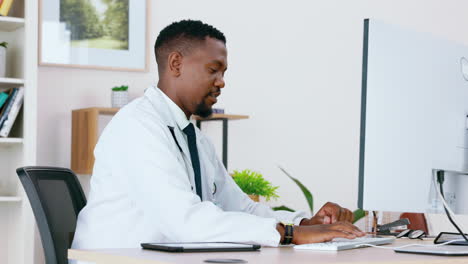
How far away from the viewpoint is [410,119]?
64.5 inches

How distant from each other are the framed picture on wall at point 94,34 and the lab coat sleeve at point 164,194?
2225 millimetres

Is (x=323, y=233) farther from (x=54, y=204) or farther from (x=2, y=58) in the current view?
(x=2, y=58)

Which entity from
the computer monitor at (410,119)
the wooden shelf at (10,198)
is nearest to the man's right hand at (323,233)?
the computer monitor at (410,119)

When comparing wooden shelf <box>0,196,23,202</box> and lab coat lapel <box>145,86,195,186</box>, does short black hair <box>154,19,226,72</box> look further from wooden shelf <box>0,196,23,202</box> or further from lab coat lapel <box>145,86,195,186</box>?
wooden shelf <box>0,196,23,202</box>

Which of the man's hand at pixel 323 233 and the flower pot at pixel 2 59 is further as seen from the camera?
the flower pot at pixel 2 59

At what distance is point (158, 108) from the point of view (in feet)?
6.78

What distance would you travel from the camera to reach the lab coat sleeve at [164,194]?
1.66 m

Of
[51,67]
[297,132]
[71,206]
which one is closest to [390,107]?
[71,206]

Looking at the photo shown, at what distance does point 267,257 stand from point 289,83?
3383mm

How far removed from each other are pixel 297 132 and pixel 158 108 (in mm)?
2768

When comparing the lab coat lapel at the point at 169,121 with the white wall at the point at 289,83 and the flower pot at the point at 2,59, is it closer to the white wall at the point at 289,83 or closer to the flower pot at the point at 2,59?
the flower pot at the point at 2,59

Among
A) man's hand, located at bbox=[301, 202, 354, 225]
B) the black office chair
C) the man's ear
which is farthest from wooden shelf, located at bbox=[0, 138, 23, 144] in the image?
man's hand, located at bbox=[301, 202, 354, 225]

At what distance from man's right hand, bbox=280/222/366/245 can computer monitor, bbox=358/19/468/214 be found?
0.43ft

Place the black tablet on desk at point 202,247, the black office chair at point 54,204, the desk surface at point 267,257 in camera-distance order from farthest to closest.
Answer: the black office chair at point 54,204
the black tablet on desk at point 202,247
the desk surface at point 267,257
